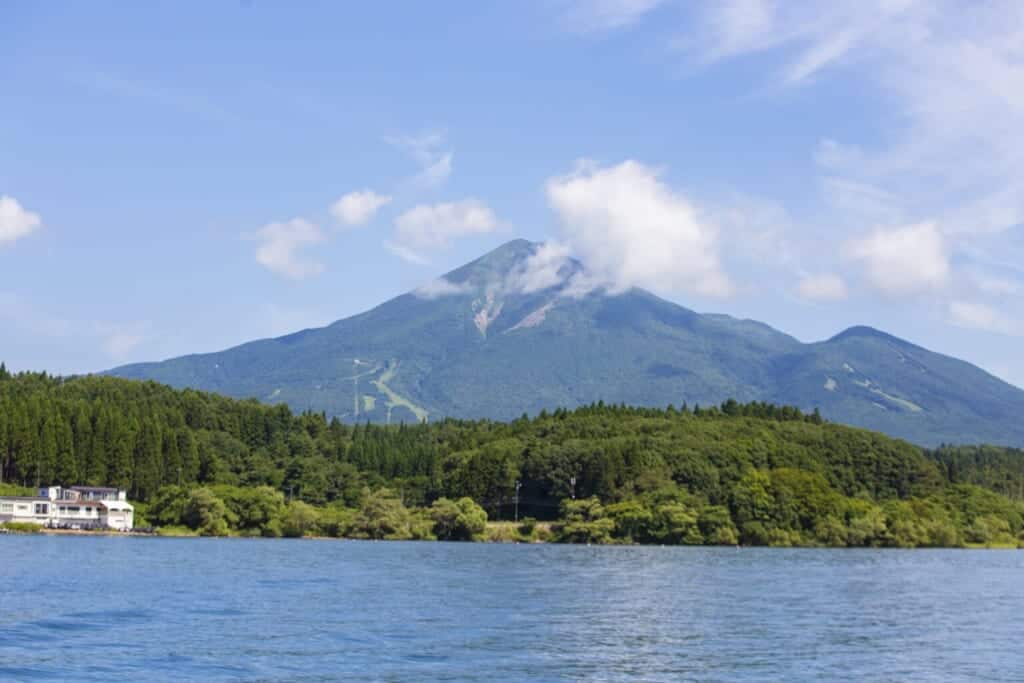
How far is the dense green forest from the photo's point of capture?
119m

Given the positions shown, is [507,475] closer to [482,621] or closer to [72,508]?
[72,508]

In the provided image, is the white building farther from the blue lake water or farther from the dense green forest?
the blue lake water

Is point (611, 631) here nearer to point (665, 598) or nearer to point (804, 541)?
point (665, 598)

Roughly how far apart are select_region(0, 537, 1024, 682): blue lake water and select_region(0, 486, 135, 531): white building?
1599 inches

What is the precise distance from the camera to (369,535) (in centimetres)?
12150

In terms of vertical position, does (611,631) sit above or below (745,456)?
below

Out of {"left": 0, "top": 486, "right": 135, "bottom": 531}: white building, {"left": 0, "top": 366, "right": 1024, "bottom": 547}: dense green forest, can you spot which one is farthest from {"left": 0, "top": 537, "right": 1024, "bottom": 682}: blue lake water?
{"left": 0, "top": 366, "right": 1024, "bottom": 547}: dense green forest

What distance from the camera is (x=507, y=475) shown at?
130875mm

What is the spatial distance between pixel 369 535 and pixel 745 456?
139 ft

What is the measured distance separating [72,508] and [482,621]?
83.3 m

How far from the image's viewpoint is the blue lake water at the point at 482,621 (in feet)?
102

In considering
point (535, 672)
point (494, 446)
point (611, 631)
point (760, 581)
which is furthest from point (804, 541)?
point (535, 672)

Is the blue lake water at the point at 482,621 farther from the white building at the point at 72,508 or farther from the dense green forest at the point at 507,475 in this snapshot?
the dense green forest at the point at 507,475

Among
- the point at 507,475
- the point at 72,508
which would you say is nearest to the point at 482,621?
the point at 72,508
